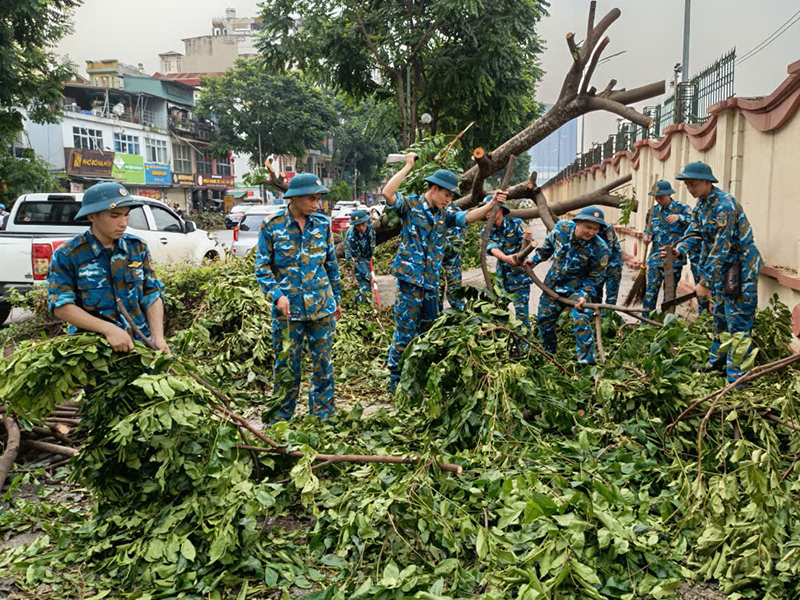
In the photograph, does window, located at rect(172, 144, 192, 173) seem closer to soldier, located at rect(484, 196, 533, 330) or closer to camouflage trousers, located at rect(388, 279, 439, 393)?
soldier, located at rect(484, 196, 533, 330)

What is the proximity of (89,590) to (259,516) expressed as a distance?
88 centimetres

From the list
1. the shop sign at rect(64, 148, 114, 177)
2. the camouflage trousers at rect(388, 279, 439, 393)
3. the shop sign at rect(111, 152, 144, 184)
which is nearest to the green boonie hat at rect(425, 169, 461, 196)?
the camouflage trousers at rect(388, 279, 439, 393)

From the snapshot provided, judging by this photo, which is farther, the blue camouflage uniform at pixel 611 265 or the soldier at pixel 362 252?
the soldier at pixel 362 252

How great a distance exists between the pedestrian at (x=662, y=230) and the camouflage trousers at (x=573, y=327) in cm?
259

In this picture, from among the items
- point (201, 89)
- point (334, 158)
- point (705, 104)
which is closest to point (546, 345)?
point (705, 104)

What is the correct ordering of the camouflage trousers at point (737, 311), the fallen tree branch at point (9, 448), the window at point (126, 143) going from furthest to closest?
1. the window at point (126, 143)
2. the camouflage trousers at point (737, 311)
3. the fallen tree branch at point (9, 448)

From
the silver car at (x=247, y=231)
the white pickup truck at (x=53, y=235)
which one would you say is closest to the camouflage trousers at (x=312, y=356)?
the white pickup truck at (x=53, y=235)

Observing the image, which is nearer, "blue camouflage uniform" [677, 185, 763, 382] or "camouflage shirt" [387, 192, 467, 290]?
"camouflage shirt" [387, 192, 467, 290]

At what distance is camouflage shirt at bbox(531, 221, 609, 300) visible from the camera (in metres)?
6.09

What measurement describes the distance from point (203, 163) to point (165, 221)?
44.7m

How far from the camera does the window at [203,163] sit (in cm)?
5284

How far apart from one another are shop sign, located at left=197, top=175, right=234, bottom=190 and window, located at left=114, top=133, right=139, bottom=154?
7798 millimetres

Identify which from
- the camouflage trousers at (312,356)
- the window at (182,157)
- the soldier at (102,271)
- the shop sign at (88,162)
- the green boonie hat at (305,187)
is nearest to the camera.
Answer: the soldier at (102,271)

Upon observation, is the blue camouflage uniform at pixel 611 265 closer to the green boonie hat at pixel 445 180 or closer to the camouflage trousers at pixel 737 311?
the camouflage trousers at pixel 737 311
